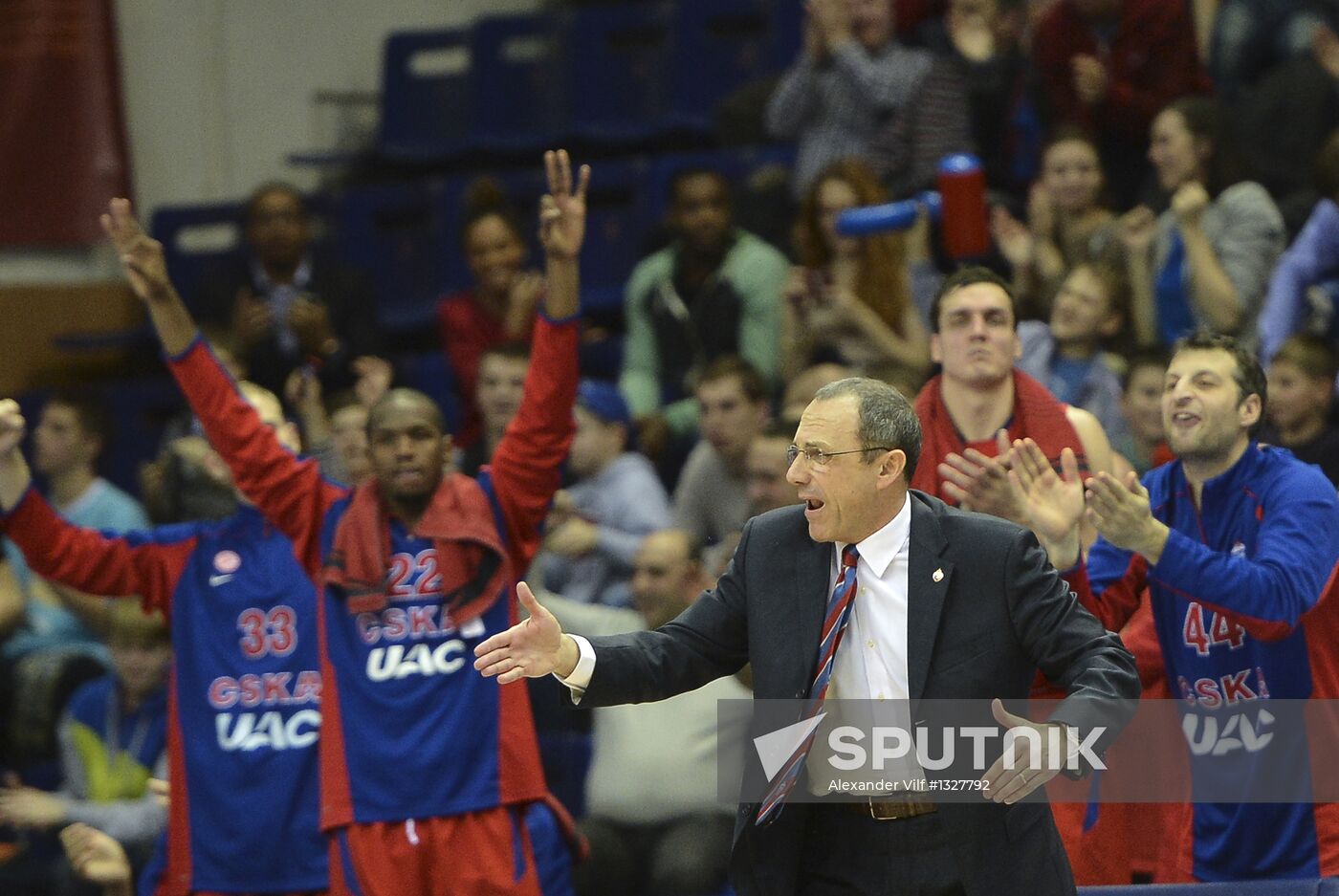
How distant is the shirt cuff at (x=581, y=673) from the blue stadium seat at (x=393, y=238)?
237 inches

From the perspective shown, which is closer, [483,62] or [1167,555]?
[1167,555]

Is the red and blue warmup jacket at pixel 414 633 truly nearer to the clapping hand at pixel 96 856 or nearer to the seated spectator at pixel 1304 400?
the clapping hand at pixel 96 856

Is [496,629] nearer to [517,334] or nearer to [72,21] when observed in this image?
[517,334]

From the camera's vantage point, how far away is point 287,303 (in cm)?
829

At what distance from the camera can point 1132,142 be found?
7949mm

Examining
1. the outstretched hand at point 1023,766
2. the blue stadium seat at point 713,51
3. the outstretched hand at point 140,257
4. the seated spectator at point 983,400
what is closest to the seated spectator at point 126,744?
the outstretched hand at point 140,257

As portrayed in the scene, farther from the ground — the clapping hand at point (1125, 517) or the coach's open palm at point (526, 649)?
the clapping hand at point (1125, 517)

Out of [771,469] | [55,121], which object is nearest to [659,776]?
[771,469]

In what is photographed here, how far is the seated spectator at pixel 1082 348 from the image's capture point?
6.57m

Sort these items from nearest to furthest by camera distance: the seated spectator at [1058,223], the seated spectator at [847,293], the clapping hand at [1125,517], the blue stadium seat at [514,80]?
the clapping hand at [1125,517]
the seated spectator at [847,293]
the seated spectator at [1058,223]
the blue stadium seat at [514,80]

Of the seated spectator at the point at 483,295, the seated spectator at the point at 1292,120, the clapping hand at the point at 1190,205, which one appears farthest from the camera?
the seated spectator at the point at 483,295

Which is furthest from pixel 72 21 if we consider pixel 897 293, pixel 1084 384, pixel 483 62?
pixel 1084 384

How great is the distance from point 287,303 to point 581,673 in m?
4.85

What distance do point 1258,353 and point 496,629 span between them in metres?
3.07
